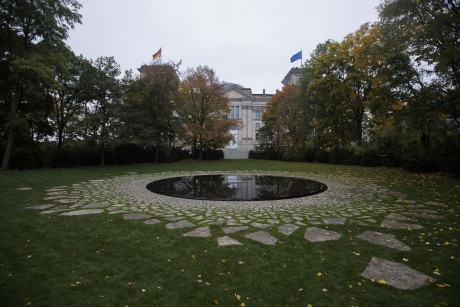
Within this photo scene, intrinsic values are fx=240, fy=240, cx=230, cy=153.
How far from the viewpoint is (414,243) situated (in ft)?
13.1

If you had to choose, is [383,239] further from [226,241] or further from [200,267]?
[200,267]

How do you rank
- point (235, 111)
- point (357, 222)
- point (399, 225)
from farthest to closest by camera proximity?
point (235, 111) → point (357, 222) → point (399, 225)

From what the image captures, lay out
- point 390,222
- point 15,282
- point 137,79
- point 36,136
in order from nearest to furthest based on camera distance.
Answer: point 15,282, point 390,222, point 36,136, point 137,79

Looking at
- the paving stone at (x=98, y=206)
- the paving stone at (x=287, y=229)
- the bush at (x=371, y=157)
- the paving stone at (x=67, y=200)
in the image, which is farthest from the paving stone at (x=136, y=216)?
the bush at (x=371, y=157)

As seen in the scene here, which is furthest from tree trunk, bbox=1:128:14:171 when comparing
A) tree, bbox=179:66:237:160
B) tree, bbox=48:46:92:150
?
tree, bbox=179:66:237:160

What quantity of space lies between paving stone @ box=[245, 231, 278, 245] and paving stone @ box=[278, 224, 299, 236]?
13.1 inches

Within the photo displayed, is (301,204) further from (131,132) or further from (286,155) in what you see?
(286,155)

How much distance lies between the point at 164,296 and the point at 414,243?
4.03 metres

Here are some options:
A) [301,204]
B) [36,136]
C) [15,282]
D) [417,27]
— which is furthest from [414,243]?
[36,136]

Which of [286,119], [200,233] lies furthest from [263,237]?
[286,119]

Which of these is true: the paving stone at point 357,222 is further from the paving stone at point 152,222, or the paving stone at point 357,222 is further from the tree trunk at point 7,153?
the tree trunk at point 7,153

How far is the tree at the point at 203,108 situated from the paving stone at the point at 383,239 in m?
22.4

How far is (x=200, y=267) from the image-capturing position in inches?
126

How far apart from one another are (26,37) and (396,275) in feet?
66.4
